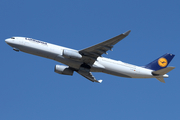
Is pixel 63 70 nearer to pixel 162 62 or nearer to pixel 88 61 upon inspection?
pixel 88 61

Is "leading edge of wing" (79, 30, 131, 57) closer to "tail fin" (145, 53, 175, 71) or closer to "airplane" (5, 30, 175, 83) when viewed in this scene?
"airplane" (5, 30, 175, 83)

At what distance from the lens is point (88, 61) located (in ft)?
135

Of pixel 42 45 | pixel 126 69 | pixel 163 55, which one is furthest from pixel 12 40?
pixel 163 55

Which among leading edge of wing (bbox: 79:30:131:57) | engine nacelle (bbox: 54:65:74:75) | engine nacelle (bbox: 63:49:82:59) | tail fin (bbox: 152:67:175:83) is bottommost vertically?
tail fin (bbox: 152:67:175:83)

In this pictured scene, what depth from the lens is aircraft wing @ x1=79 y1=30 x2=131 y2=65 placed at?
3709 centimetres

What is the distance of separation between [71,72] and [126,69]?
929 cm

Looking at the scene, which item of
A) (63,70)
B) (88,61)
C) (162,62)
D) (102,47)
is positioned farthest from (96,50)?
(162,62)

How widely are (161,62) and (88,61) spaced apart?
547 inches

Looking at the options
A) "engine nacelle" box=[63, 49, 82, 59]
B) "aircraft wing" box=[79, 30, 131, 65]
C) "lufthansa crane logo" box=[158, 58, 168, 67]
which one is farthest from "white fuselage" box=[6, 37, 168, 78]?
"lufthansa crane logo" box=[158, 58, 168, 67]

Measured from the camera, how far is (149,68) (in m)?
45.4

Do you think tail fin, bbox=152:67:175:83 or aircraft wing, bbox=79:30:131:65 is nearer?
aircraft wing, bbox=79:30:131:65

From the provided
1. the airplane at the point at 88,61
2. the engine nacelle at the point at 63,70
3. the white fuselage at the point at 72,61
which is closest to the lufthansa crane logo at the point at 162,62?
the airplane at the point at 88,61

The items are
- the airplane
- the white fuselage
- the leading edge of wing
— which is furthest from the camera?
the white fuselage

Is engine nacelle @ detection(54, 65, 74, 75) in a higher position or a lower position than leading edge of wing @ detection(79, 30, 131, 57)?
lower
